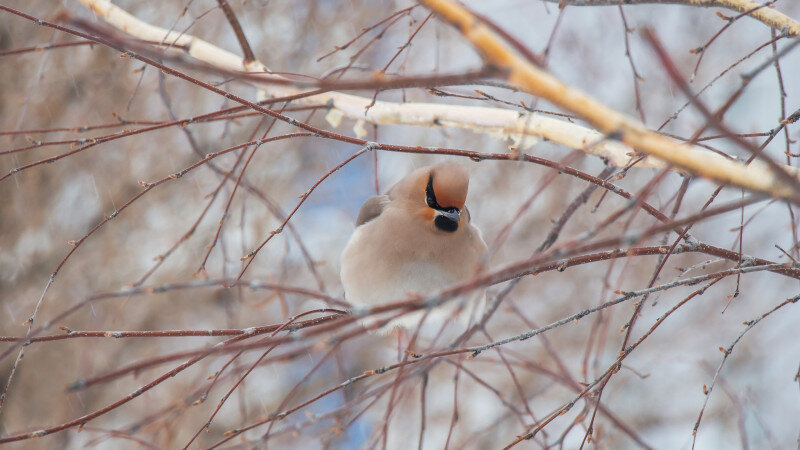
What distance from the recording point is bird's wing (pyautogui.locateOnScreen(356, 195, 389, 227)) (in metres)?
2.88

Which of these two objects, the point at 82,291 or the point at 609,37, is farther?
the point at 609,37

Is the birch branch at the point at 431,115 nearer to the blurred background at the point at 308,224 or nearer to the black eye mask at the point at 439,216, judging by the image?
the black eye mask at the point at 439,216

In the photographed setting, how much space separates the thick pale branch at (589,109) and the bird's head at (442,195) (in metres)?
1.30

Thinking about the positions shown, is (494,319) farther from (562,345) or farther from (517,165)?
(517,165)

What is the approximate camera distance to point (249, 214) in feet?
19.9

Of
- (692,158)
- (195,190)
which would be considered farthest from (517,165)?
(692,158)

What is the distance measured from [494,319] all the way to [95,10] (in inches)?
195

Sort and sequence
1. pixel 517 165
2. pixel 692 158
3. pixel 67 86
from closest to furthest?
pixel 692 158 → pixel 67 86 → pixel 517 165

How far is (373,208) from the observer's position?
292 cm

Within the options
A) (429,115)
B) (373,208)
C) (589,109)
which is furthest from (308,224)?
(589,109)

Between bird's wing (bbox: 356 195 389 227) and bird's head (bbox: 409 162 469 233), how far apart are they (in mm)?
206

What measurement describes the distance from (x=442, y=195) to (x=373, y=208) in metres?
0.52

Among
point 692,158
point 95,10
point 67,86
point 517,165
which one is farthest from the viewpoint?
point 517,165

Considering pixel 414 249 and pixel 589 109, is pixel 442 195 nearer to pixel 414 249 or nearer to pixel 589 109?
pixel 414 249
